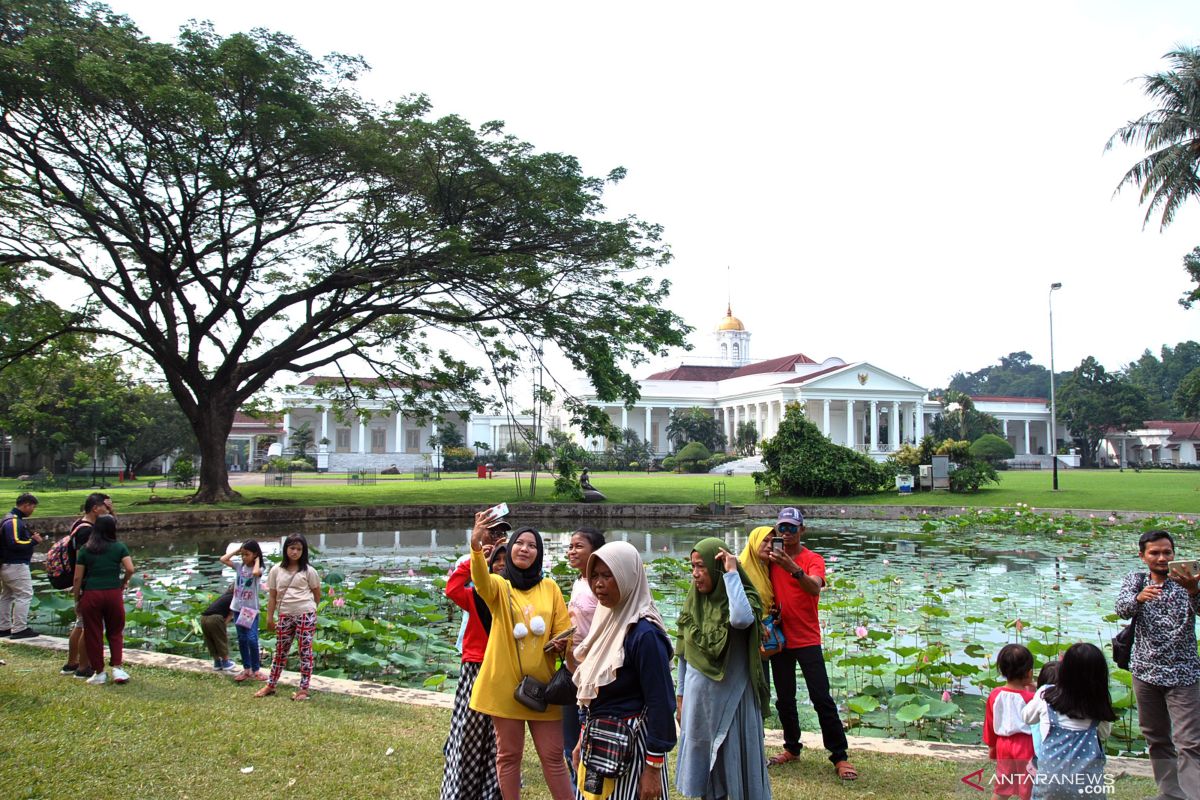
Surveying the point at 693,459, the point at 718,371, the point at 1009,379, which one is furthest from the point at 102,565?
the point at 1009,379

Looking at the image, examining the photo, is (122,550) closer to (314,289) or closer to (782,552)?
(782,552)

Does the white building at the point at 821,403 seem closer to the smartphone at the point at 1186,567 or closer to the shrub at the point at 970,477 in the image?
the shrub at the point at 970,477

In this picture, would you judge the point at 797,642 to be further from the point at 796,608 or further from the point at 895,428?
the point at 895,428

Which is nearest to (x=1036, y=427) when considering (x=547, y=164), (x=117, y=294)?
(x=547, y=164)

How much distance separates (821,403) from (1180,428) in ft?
89.5

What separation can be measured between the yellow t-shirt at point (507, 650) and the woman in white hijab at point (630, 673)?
0.82 feet

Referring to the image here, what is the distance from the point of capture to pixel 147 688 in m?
5.86

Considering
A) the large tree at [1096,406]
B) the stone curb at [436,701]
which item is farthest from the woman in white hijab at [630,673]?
the large tree at [1096,406]

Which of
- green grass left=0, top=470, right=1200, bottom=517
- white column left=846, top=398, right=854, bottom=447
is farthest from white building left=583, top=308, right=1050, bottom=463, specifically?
green grass left=0, top=470, right=1200, bottom=517

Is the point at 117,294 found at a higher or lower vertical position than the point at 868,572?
higher

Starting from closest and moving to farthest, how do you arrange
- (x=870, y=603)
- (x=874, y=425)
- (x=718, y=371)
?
(x=870, y=603), (x=874, y=425), (x=718, y=371)

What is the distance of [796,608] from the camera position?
4.55 m

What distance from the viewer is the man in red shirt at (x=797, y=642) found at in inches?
173

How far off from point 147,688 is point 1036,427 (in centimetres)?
7816
